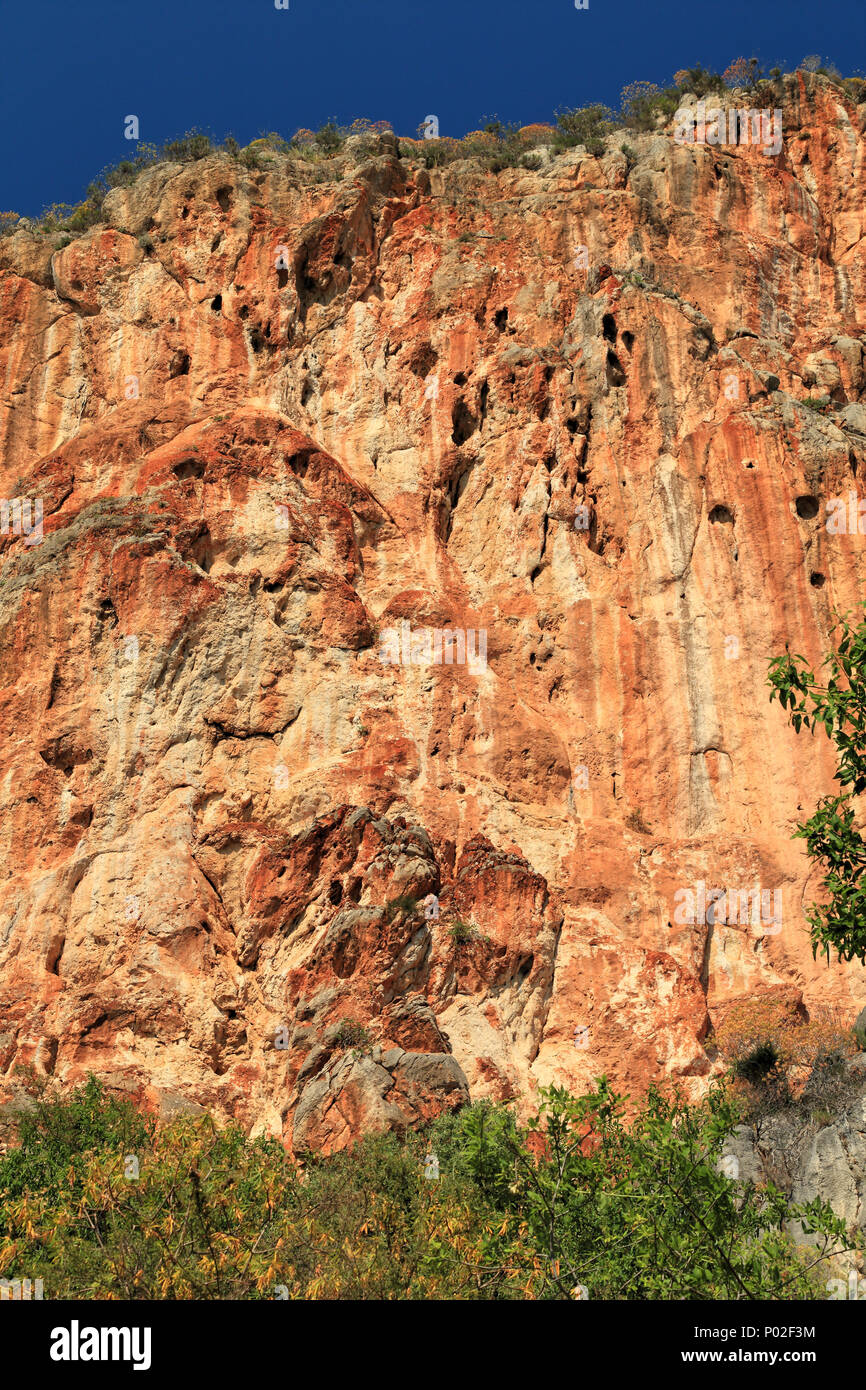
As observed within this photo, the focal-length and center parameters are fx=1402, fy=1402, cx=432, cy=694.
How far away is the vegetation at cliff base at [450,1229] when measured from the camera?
12055 mm

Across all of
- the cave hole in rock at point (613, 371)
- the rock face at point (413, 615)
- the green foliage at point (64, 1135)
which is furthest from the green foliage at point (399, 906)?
the cave hole in rock at point (613, 371)

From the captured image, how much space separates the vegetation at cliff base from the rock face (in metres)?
6.41

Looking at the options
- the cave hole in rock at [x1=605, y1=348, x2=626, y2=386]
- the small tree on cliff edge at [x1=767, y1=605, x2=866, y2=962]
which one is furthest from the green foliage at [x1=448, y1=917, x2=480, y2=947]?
the cave hole in rock at [x1=605, y1=348, x2=626, y2=386]

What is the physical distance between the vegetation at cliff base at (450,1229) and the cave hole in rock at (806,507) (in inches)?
711

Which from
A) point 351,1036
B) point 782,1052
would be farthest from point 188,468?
point 782,1052

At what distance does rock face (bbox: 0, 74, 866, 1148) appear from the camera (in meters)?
24.4

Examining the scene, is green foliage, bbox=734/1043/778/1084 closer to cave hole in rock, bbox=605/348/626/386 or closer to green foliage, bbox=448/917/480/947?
green foliage, bbox=448/917/480/947

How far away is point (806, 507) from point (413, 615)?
29.3ft

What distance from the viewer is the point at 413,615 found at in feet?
97.6

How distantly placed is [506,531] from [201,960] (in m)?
12.4

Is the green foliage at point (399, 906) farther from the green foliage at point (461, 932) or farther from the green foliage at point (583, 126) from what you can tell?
the green foliage at point (583, 126)

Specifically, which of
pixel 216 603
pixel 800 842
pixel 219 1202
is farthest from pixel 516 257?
pixel 219 1202

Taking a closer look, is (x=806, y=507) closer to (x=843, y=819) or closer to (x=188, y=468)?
(x=188, y=468)

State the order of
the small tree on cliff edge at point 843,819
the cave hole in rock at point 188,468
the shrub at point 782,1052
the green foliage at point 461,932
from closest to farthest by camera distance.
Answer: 1. the small tree on cliff edge at point 843,819
2. the shrub at point 782,1052
3. the green foliage at point 461,932
4. the cave hole in rock at point 188,468
